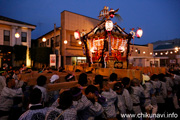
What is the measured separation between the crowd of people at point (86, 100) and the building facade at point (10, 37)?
567 inches

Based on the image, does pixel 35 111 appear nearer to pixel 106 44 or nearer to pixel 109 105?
pixel 109 105

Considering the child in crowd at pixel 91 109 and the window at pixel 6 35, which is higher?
the window at pixel 6 35

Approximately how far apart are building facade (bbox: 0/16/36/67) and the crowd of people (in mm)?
14390

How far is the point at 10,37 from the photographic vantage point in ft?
58.1

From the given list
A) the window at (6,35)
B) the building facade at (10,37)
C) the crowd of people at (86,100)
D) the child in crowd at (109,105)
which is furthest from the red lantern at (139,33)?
the window at (6,35)

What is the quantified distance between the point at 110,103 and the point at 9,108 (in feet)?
9.35

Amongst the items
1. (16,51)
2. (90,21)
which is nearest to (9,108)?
(16,51)

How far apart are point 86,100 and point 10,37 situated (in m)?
19.6

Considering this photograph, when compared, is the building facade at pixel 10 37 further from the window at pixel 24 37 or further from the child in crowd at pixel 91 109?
the child in crowd at pixel 91 109

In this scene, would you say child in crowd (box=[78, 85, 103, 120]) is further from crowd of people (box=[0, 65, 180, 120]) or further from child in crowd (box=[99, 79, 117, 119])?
child in crowd (box=[99, 79, 117, 119])

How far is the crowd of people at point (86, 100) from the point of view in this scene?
202 cm

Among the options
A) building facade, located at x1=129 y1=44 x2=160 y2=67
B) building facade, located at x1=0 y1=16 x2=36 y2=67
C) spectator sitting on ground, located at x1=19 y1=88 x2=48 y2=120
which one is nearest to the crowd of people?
spectator sitting on ground, located at x1=19 y1=88 x2=48 y2=120

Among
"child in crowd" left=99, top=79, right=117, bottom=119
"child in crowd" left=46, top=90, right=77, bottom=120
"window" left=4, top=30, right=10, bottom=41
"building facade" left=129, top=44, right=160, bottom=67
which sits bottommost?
"child in crowd" left=99, top=79, right=117, bottom=119

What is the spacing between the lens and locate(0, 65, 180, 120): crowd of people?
2016mm
